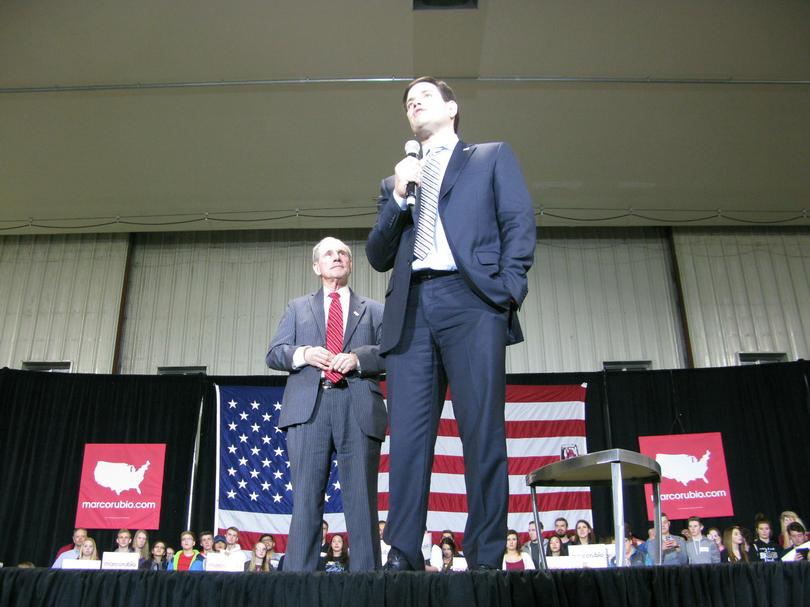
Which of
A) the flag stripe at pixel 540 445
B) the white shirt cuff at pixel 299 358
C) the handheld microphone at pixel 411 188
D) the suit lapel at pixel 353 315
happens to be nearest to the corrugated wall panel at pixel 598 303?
the flag stripe at pixel 540 445

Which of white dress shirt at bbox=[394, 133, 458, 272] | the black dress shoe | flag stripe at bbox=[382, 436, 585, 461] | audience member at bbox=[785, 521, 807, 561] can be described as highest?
flag stripe at bbox=[382, 436, 585, 461]

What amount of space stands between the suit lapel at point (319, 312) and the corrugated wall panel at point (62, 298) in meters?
7.18

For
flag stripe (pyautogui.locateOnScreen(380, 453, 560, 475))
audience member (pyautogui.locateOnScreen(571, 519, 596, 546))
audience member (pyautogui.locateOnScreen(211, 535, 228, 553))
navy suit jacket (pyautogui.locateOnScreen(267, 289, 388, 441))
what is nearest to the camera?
navy suit jacket (pyautogui.locateOnScreen(267, 289, 388, 441))

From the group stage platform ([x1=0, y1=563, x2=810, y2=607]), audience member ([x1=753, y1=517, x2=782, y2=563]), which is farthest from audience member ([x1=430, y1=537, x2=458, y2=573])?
stage platform ([x1=0, y1=563, x2=810, y2=607])

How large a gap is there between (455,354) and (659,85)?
625cm

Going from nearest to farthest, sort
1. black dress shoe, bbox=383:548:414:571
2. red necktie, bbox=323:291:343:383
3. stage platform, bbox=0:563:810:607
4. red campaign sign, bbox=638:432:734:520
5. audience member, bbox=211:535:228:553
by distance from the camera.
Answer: stage platform, bbox=0:563:810:607
black dress shoe, bbox=383:548:414:571
red necktie, bbox=323:291:343:383
audience member, bbox=211:535:228:553
red campaign sign, bbox=638:432:734:520

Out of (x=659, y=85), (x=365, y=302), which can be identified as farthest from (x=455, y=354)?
(x=659, y=85)

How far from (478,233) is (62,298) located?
29.4 ft

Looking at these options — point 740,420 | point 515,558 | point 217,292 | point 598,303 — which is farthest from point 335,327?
point 598,303

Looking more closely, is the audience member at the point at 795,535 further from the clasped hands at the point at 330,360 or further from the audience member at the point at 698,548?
the clasped hands at the point at 330,360

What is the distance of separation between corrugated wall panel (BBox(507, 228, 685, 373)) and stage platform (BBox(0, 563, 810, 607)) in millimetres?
7694

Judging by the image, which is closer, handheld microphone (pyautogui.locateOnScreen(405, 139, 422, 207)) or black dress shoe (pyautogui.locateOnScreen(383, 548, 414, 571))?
black dress shoe (pyautogui.locateOnScreen(383, 548, 414, 571))

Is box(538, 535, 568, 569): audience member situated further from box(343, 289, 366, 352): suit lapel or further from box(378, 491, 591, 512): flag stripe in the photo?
box(343, 289, 366, 352): suit lapel

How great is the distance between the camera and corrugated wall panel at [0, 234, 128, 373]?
941 cm
